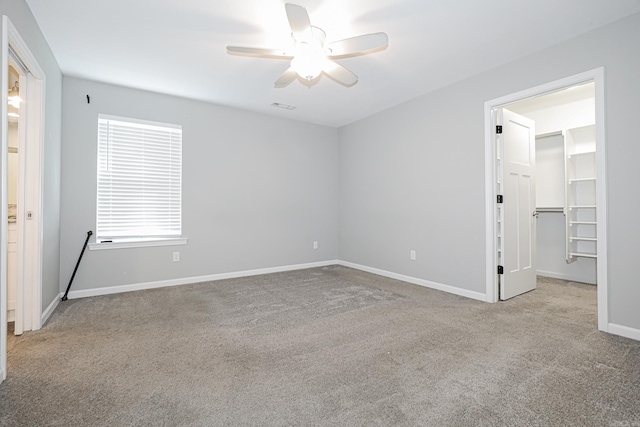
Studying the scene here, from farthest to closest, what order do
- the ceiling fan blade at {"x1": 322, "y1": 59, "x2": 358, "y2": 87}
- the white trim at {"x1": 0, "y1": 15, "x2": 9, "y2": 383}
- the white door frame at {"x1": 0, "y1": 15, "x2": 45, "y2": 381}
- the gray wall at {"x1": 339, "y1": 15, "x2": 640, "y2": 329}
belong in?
the ceiling fan blade at {"x1": 322, "y1": 59, "x2": 358, "y2": 87} < the white door frame at {"x1": 0, "y1": 15, "x2": 45, "y2": 381} < the gray wall at {"x1": 339, "y1": 15, "x2": 640, "y2": 329} < the white trim at {"x1": 0, "y1": 15, "x2": 9, "y2": 383}

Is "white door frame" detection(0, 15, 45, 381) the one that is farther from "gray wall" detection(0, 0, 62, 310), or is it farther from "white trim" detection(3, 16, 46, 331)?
"gray wall" detection(0, 0, 62, 310)

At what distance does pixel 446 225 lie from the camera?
3.81 meters

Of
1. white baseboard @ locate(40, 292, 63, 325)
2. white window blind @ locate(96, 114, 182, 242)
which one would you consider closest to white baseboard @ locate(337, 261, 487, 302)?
white window blind @ locate(96, 114, 182, 242)

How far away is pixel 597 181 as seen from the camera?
2.56 m

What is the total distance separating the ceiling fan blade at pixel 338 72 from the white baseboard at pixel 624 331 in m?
3.00

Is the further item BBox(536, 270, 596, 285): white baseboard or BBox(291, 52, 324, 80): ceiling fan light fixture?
BBox(536, 270, 596, 285): white baseboard

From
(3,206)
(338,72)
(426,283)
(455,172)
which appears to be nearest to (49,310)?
(3,206)

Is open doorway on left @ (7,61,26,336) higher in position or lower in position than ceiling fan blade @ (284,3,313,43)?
lower

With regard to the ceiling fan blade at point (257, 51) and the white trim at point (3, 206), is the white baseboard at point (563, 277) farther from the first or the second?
the white trim at point (3, 206)

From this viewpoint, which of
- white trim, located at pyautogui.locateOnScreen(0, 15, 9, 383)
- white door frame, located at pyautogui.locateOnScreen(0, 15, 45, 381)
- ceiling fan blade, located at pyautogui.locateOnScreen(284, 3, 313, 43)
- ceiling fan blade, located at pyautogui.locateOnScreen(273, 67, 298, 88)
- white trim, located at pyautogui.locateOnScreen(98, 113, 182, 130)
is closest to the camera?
white trim, located at pyautogui.locateOnScreen(0, 15, 9, 383)

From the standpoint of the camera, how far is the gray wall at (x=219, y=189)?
356 centimetres

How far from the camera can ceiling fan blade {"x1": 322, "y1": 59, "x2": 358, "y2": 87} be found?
2652mm

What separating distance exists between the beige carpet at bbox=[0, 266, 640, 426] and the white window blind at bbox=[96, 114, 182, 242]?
1030mm

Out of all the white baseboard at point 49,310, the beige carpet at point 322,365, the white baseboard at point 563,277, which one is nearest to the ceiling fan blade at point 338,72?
the beige carpet at point 322,365
